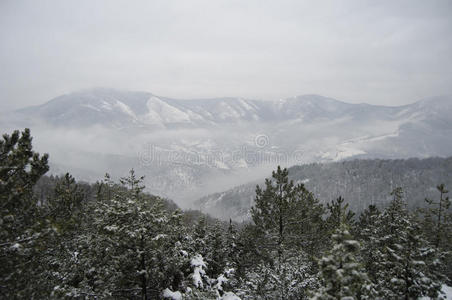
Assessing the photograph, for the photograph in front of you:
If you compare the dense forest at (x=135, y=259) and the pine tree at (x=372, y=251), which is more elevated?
the dense forest at (x=135, y=259)

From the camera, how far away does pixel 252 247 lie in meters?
21.5

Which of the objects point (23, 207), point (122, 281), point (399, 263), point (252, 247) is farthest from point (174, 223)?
point (252, 247)

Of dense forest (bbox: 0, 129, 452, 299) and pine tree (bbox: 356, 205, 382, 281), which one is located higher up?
dense forest (bbox: 0, 129, 452, 299)

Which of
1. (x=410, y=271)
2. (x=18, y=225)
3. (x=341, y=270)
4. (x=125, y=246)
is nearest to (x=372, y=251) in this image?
(x=410, y=271)

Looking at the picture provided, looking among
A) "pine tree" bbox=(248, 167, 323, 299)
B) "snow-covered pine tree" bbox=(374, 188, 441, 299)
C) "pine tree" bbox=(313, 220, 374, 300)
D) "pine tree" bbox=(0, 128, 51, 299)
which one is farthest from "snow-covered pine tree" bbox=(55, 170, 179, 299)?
"pine tree" bbox=(248, 167, 323, 299)

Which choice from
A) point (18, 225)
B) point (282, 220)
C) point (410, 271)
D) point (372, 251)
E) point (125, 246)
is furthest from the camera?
point (282, 220)

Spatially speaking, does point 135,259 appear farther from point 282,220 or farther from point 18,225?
point 282,220

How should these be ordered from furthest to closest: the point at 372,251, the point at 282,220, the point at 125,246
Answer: the point at 282,220
the point at 372,251
the point at 125,246

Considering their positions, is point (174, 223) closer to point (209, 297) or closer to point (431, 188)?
point (209, 297)

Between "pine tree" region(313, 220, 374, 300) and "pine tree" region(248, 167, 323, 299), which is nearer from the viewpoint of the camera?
"pine tree" region(313, 220, 374, 300)

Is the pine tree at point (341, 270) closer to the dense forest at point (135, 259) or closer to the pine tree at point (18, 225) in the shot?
the dense forest at point (135, 259)

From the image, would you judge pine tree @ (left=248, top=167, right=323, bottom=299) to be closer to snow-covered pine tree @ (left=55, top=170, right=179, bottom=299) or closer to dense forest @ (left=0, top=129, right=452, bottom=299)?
dense forest @ (left=0, top=129, right=452, bottom=299)

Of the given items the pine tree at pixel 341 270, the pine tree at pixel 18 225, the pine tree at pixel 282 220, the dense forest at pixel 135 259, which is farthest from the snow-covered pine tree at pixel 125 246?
the pine tree at pixel 282 220

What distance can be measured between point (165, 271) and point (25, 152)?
7017 mm
